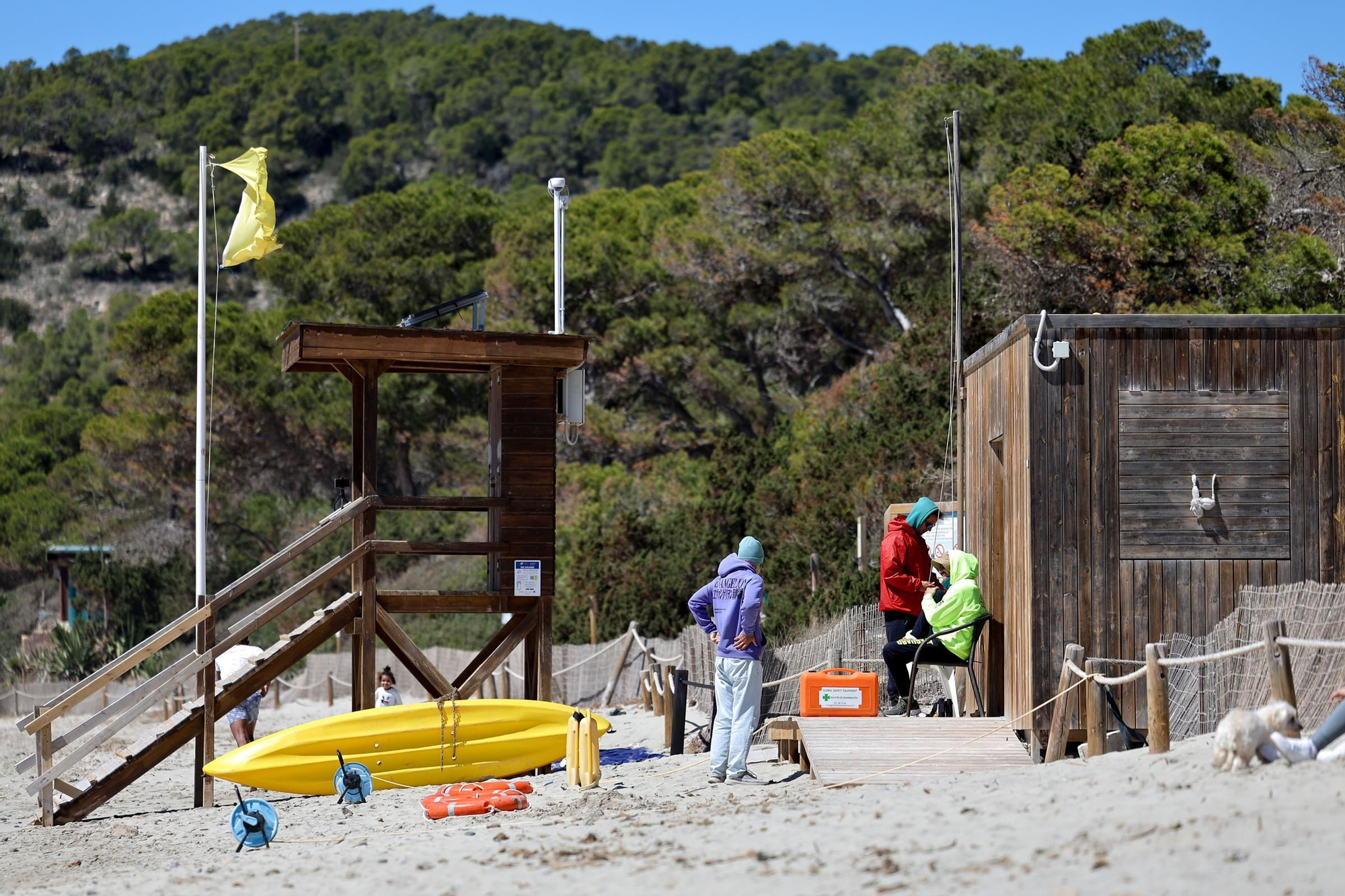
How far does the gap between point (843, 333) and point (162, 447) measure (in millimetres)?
17164

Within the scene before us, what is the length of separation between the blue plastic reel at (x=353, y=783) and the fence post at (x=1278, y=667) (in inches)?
285

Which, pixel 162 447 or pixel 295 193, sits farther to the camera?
pixel 295 193

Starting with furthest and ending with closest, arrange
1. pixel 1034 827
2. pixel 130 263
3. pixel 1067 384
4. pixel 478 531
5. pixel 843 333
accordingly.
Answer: pixel 130 263
pixel 478 531
pixel 843 333
pixel 1067 384
pixel 1034 827

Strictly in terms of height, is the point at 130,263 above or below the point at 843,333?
above

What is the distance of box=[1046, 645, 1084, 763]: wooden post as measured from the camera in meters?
10.0

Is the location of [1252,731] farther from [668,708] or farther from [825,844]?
[668,708]

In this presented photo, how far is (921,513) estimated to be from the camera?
478 inches

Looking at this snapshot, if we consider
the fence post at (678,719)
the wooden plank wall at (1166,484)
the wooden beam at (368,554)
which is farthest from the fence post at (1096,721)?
the wooden beam at (368,554)

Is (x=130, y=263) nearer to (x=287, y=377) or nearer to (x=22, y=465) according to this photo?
(x=22, y=465)

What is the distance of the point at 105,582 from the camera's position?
38156 mm

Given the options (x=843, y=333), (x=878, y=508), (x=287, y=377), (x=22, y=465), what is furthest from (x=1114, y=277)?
(x=22, y=465)

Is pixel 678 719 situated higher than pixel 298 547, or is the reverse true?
pixel 298 547

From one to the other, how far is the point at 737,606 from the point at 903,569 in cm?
213

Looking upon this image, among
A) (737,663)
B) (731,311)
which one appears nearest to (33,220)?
(731,311)
